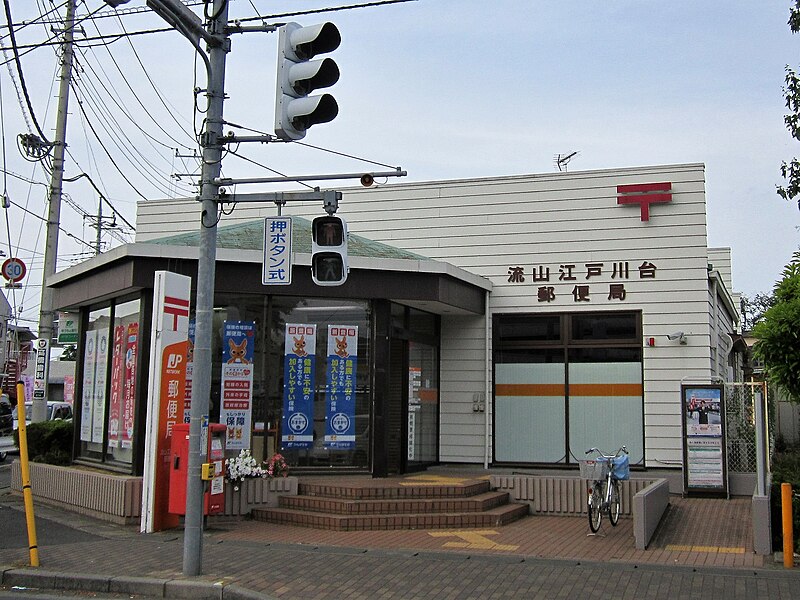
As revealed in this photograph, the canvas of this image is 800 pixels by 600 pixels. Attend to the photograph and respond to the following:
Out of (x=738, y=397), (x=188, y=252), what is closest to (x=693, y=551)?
(x=738, y=397)

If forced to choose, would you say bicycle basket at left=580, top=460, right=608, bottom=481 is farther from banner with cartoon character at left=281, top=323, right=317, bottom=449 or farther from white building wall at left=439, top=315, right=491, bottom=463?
white building wall at left=439, top=315, right=491, bottom=463

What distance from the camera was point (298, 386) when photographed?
45.9 ft

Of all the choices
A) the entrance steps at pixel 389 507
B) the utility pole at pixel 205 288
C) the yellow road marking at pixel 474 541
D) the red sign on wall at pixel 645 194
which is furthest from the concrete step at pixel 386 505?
the red sign on wall at pixel 645 194

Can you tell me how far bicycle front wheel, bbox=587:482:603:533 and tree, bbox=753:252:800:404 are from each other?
2.89 meters

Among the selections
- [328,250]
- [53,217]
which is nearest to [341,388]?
[328,250]

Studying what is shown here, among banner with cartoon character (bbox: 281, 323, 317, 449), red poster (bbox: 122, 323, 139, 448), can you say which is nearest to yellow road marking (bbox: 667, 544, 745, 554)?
banner with cartoon character (bbox: 281, 323, 317, 449)

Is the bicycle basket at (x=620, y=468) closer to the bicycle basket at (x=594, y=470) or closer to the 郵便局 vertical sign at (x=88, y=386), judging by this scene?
the bicycle basket at (x=594, y=470)

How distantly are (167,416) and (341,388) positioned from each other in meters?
3.18

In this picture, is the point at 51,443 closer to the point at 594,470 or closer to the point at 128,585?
the point at 128,585

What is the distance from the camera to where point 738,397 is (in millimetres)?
15086

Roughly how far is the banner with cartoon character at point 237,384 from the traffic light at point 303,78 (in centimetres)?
617

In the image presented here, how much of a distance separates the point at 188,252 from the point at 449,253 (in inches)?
253

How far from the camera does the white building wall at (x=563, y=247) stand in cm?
1588

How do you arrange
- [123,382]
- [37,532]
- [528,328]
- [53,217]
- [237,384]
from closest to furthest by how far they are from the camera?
[37,532] → [237,384] → [123,382] → [528,328] → [53,217]
